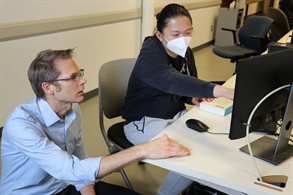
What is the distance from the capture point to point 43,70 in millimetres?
1290

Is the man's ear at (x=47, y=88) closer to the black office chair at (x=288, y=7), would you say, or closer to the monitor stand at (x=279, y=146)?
the monitor stand at (x=279, y=146)

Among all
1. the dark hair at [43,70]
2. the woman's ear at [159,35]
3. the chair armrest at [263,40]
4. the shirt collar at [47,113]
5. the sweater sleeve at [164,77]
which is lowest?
the chair armrest at [263,40]

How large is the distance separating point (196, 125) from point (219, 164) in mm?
303

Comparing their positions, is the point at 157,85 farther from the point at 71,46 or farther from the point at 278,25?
the point at 278,25

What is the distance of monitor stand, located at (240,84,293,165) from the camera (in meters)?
1.20

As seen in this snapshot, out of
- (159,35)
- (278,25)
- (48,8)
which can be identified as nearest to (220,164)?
(159,35)

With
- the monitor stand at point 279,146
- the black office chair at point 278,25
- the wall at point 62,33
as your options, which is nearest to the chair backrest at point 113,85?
the monitor stand at point 279,146

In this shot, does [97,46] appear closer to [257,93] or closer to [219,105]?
[219,105]

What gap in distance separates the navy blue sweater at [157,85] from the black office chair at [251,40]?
2262 mm

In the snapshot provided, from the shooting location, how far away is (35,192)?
1294mm

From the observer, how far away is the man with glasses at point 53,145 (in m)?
1.16

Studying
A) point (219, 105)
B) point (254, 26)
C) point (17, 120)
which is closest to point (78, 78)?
point (17, 120)

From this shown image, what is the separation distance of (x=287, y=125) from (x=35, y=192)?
1.01 meters

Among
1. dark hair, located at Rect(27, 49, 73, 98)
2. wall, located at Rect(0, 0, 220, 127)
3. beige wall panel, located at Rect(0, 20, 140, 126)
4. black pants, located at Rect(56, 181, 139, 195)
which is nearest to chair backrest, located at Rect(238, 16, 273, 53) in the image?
wall, located at Rect(0, 0, 220, 127)
